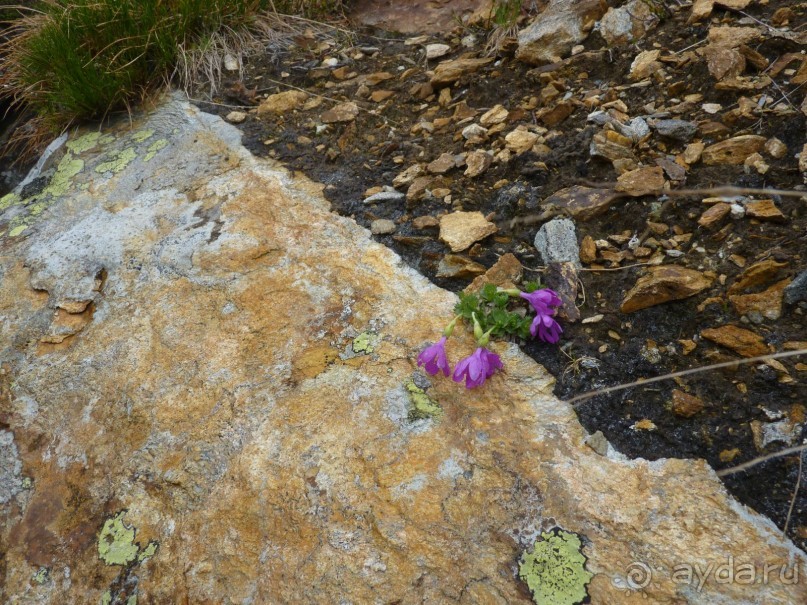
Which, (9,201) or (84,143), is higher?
(84,143)

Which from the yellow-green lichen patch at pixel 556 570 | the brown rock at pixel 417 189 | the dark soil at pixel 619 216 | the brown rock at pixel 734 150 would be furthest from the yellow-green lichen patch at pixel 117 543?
the brown rock at pixel 734 150

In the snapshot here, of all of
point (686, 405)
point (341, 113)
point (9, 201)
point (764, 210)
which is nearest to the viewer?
point (686, 405)

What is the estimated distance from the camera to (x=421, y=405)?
7.00 ft

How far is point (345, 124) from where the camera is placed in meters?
3.58

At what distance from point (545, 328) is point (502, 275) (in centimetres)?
33

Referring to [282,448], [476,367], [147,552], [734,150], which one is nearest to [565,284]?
[476,367]

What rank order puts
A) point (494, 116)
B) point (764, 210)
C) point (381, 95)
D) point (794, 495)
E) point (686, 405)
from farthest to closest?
point (381, 95)
point (494, 116)
point (764, 210)
point (686, 405)
point (794, 495)

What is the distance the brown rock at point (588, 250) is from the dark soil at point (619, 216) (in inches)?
1.6

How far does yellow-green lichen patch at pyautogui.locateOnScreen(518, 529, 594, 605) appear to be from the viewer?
1.67m

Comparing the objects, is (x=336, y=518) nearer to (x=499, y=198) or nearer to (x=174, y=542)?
(x=174, y=542)

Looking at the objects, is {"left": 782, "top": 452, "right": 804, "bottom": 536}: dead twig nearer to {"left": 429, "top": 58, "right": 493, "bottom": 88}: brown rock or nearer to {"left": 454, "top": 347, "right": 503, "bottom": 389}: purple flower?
{"left": 454, "top": 347, "right": 503, "bottom": 389}: purple flower

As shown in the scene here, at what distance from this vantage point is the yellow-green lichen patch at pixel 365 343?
2334 mm

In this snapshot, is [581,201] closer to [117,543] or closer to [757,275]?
[757,275]

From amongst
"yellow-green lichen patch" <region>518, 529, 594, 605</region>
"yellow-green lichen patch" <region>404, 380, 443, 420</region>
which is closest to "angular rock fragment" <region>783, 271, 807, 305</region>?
"yellow-green lichen patch" <region>518, 529, 594, 605</region>
